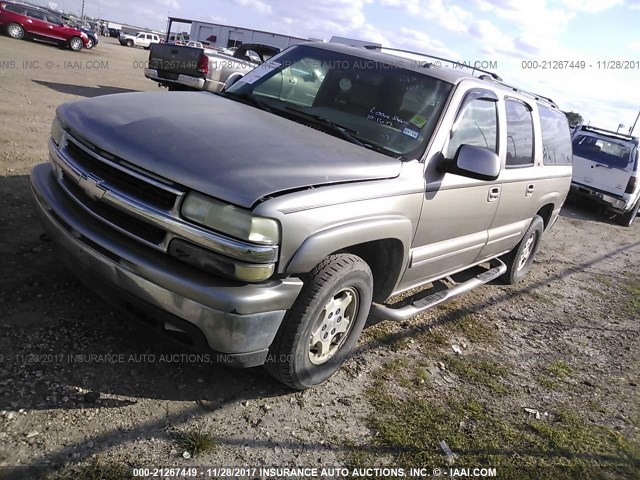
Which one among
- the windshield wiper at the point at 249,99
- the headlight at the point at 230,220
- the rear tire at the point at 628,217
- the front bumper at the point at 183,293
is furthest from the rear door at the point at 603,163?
the headlight at the point at 230,220

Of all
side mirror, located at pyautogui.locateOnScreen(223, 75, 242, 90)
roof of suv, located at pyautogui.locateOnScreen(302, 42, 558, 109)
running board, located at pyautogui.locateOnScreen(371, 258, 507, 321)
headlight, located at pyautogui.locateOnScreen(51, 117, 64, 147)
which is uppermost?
roof of suv, located at pyautogui.locateOnScreen(302, 42, 558, 109)

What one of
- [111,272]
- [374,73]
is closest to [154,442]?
[111,272]

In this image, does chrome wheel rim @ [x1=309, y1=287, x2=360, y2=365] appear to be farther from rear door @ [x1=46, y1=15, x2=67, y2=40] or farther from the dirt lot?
rear door @ [x1=46, y1=15, x2=67, y2=40]

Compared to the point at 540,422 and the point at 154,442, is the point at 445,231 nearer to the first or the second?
the point at 540,422

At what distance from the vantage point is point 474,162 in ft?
10.6

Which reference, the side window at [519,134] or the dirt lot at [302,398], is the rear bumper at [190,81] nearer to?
the dirt lot at [302,398]

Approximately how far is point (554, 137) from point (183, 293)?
4560mm

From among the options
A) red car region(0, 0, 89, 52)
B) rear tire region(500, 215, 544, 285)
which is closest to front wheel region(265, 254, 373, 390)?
rear tire region(500, 215, 544, 285)

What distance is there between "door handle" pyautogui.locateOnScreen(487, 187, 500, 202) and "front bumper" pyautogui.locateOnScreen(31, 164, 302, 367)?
2114mm

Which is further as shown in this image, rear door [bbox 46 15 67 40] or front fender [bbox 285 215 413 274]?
rear door [bbox 46 15 67 40]

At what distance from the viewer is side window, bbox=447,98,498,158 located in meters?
3.54

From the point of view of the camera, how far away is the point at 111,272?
97.5 inches

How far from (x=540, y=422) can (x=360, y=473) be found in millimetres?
1441

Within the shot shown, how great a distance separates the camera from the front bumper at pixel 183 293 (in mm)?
2338
